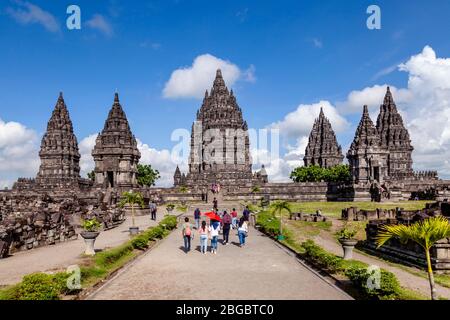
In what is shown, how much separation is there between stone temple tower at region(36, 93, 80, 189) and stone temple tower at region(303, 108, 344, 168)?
62623 mm

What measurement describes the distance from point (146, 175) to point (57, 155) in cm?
2624

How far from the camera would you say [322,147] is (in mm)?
108375

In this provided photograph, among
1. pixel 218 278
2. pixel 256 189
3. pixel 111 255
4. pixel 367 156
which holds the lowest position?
pixel 218 278

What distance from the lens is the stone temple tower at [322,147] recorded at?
10686 centimetres

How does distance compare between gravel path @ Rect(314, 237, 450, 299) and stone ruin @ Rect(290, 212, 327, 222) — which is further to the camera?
Answer: stone ruin @ Rect(290, 212, 327, 222)

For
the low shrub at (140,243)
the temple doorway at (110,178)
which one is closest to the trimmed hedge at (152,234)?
the low shrub at (140,243)

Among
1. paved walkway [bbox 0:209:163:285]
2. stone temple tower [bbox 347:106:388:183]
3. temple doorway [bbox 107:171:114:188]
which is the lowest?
paved walkway [bbox 0:209:163:285]

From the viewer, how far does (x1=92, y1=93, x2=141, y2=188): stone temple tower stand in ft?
211

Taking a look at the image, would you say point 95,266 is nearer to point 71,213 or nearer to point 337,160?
point 71,213

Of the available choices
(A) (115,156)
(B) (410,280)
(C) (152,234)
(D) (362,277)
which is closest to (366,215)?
(C) (152,234)

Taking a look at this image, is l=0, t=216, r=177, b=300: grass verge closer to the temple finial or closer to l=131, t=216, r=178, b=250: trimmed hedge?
l=131, t=216, r=178, b=250: trimmed hedge

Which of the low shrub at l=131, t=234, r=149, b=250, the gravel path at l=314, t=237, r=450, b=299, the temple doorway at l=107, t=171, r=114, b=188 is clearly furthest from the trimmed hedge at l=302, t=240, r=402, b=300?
the temple doorway at l=107, t=171, r=114, b=188

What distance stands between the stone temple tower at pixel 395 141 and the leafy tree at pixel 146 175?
57946 millimetres

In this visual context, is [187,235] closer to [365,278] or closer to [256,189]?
[365,278]
